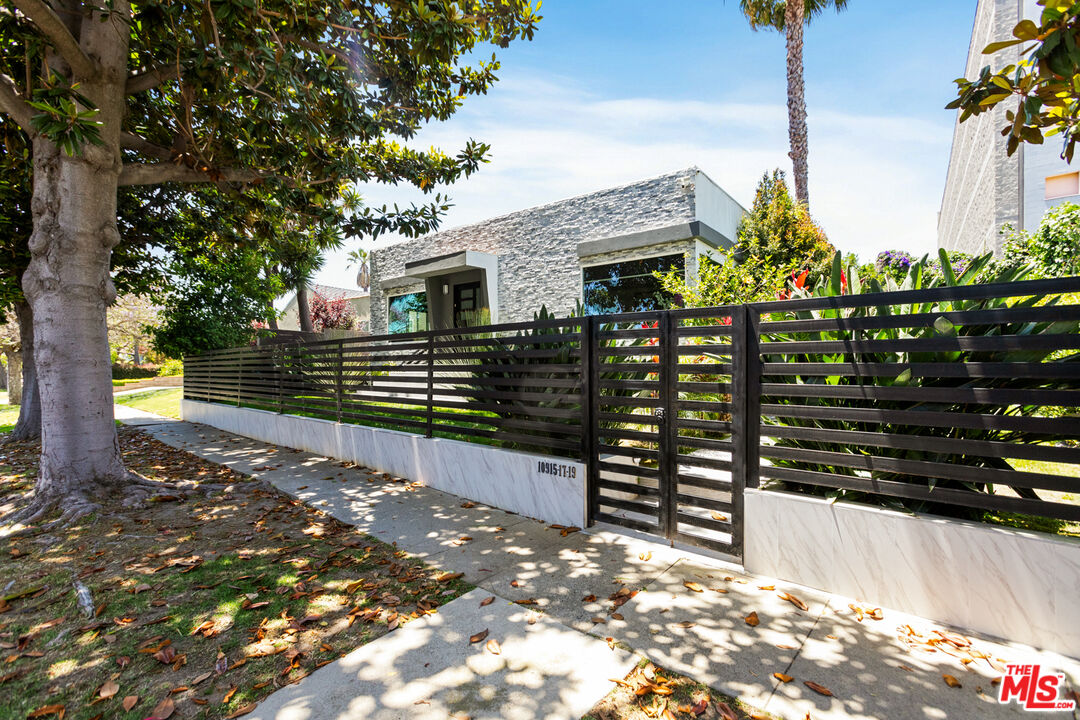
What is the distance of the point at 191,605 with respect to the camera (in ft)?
9.79

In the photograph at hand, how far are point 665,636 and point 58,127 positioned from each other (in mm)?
5665

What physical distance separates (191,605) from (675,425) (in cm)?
343

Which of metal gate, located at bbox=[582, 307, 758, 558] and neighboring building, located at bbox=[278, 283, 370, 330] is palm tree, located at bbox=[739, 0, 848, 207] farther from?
neighboring building, located at bbox=[278, 283, 370, 330]

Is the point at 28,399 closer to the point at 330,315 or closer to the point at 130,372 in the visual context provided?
the point at 330,315

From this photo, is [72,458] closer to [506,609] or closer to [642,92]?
[506,609]

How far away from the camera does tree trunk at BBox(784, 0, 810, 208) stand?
13.9 meters

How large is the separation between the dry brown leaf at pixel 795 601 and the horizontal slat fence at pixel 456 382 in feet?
6.05

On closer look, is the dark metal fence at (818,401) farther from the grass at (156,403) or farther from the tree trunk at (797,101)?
the grass at (156,403)

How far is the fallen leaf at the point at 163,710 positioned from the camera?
6.57 ft

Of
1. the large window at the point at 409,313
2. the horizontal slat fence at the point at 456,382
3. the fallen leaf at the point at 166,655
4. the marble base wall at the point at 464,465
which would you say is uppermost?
the large window at the point at 409,313

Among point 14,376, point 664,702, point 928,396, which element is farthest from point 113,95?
point 14,376

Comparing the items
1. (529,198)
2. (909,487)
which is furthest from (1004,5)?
(909,487)

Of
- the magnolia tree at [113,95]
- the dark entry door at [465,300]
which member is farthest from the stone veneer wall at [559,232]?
the magnolia tree at [113,95]

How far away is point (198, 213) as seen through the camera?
9164mm
